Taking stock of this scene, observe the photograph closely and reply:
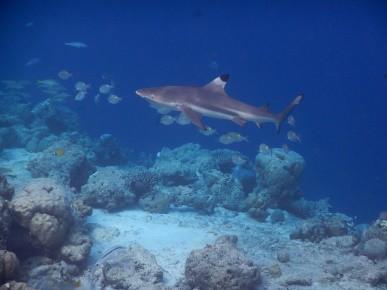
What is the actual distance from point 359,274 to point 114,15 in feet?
158

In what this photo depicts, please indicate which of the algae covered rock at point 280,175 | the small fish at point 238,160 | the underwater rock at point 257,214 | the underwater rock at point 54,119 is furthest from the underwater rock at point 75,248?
the underwater rock at point 54,119

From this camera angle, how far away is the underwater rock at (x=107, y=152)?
796 inches

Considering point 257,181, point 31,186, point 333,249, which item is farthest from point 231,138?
point 31,186

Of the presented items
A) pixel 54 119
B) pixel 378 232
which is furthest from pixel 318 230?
pixel 54 119

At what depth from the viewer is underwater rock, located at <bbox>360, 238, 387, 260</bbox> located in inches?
367

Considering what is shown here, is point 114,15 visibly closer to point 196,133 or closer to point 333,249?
point 196,133

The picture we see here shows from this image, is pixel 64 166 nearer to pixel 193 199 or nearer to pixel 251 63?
pixel 193 199

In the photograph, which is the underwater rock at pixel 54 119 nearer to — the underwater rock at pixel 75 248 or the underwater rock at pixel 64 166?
the underwater rock at pixel 64 166

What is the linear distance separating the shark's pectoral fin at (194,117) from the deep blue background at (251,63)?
23.9 m

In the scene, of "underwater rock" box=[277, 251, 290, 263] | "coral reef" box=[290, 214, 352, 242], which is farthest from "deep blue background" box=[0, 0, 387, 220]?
"underwater rock" box=[277, 251, 290, 263]

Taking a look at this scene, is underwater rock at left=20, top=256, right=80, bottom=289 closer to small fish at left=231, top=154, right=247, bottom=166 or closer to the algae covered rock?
the algae covered rock

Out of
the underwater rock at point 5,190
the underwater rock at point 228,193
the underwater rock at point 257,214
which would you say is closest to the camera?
the underwater rock at point 5,190

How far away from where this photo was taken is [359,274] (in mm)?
8469

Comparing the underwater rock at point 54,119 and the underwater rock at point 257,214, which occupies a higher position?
the underwater rock at point 257,214
